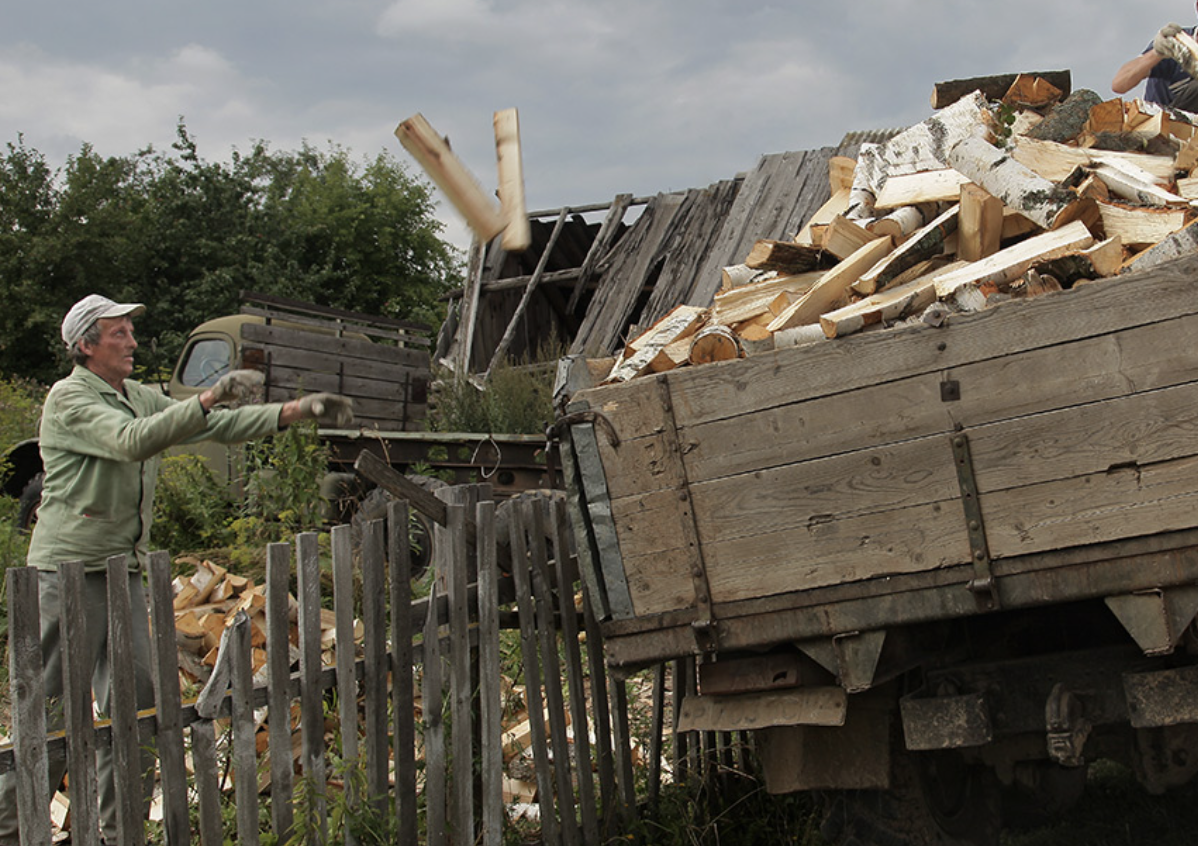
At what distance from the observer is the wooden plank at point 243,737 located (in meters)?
2.97

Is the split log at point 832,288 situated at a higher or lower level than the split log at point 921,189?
lower

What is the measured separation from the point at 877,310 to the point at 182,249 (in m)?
23.4

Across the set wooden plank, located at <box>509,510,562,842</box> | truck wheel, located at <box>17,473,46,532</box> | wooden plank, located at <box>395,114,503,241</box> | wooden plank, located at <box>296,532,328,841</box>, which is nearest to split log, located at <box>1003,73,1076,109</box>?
wooden plank, located at <box>395,114,503,241</box>

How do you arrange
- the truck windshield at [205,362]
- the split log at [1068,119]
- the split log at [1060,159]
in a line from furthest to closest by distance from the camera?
the truck windshield at [205,362]
the split log at [1068,119]
the split log at [1060,159]

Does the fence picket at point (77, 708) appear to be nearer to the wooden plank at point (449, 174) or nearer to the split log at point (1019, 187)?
the wooden plank at point (449, 174)

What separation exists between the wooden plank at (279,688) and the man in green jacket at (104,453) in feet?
1.87

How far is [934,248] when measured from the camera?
388 centimetres

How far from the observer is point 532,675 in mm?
3881

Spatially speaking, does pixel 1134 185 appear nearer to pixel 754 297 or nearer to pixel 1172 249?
pixel 1172 249

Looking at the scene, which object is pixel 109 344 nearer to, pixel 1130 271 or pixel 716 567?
pixel 716 567

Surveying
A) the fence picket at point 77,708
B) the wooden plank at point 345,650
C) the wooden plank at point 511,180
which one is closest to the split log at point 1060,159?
the wooden plank at point 511,180

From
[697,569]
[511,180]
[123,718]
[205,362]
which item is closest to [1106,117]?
[511,180]

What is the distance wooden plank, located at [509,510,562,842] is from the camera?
3855 millimetres

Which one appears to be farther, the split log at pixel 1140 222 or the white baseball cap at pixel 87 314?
the white baseball cap at pixel 87 314
